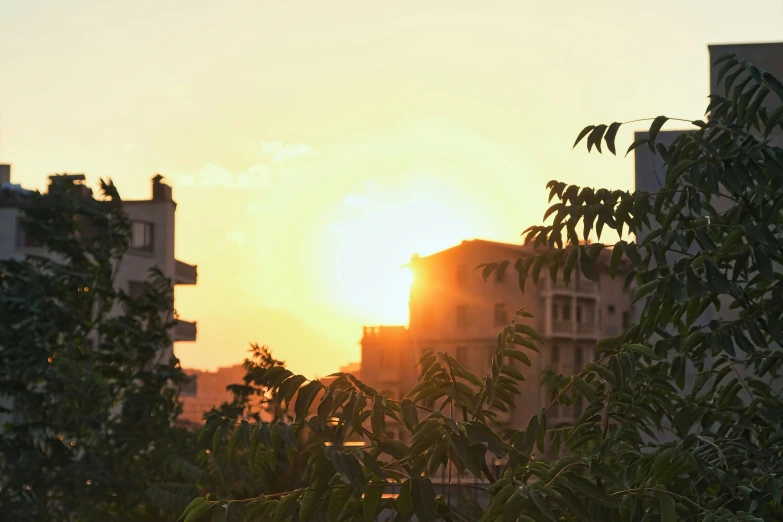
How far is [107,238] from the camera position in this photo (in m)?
24.2

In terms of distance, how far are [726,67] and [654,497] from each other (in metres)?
3.01

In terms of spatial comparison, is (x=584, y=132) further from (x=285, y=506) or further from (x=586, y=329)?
(x=586, y=329)

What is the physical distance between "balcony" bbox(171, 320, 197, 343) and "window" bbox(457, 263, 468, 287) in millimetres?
21833

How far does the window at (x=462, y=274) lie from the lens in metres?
79.5

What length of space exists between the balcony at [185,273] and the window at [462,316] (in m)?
23.6

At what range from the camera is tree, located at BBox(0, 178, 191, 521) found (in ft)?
70.9

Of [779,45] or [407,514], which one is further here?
[779,45]

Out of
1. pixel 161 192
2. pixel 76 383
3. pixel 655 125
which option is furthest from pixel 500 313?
pixel 655 125

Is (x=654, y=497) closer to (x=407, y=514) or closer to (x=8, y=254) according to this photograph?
(x=407, y=514)

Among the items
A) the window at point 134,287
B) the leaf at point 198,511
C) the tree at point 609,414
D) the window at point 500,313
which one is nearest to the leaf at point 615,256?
the tree at point 609,414

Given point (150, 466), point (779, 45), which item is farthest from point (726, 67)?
point (150, 466)

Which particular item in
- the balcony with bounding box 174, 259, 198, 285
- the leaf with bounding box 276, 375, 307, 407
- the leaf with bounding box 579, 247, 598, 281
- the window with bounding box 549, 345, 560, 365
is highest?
the balcony with bounding box 174, 259, 198, 285

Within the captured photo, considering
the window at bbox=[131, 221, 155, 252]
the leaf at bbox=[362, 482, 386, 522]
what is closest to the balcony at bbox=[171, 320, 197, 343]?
the window at bbox=[131, 221, 155, 252]

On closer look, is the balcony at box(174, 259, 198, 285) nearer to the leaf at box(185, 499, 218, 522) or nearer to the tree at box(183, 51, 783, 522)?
the tree at box(183, 51, 783, 522)
